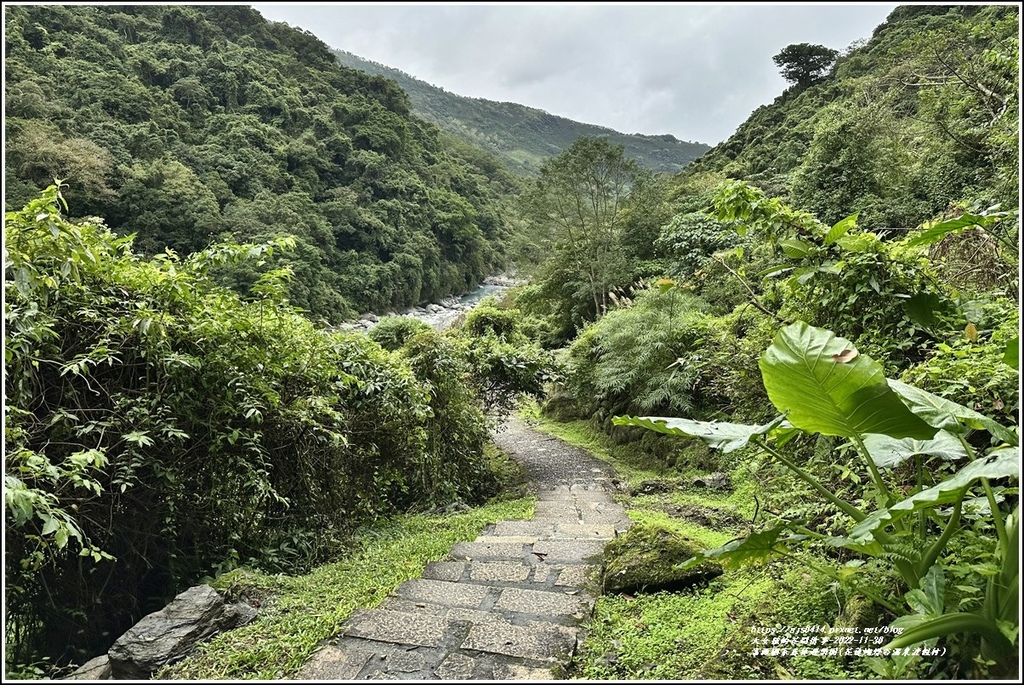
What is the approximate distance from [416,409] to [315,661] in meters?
2.96

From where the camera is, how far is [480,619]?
237 centimetres

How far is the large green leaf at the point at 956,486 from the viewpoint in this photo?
1116mm

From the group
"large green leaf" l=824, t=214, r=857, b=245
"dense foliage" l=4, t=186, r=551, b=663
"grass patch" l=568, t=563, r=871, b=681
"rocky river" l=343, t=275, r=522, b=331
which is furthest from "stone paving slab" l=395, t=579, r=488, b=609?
"rocky river" l=343, t=275, r=522, b=331

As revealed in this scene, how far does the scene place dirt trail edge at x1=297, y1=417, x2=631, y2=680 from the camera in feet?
6.50

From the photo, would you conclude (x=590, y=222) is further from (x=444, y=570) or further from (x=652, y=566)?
(x=652, y=566)

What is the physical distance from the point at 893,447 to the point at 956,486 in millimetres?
562

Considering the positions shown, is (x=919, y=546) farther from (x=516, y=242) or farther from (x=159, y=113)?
(x=159, y=113)

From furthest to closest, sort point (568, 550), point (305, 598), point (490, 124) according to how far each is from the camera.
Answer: point (490, 124) → point (568, 550) → point (305, 598)

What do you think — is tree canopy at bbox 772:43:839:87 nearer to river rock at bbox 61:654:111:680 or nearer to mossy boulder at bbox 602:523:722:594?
mossy boulder at bbox 602:523:722:594

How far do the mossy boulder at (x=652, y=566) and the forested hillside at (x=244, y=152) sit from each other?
10405mm

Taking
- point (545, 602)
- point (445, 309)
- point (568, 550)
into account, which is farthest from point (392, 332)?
point (445, 309)

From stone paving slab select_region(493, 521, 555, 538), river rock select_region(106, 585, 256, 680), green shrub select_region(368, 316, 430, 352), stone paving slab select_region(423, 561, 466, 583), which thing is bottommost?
stone paving slab select_region(493, 521, 555, 538)

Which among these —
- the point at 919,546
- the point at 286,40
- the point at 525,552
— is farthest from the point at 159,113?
the point at 919,546

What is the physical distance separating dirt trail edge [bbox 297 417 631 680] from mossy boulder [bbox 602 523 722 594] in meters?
0.16
